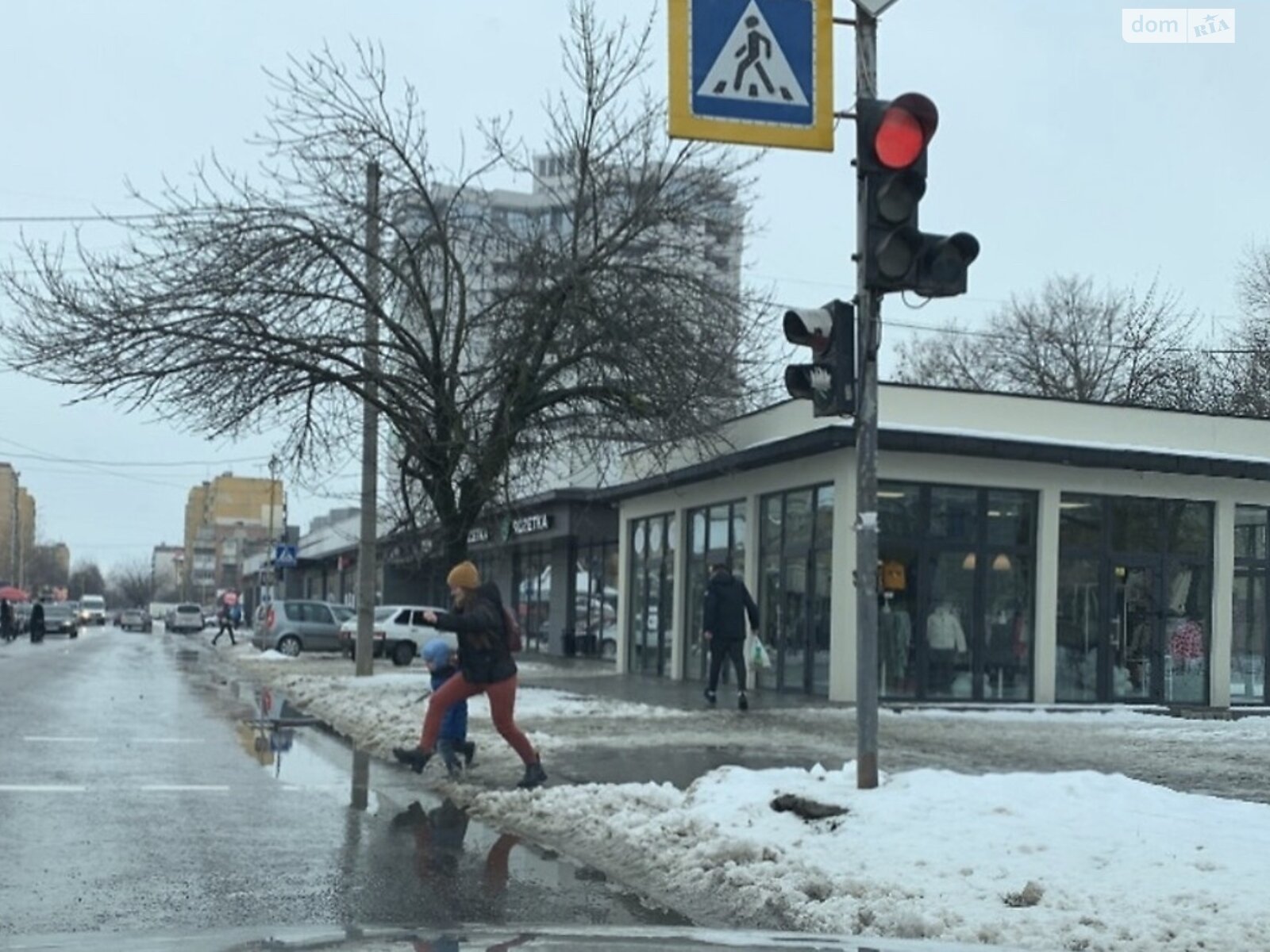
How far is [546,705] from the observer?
1998 cm

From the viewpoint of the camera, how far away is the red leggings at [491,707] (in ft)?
40.2

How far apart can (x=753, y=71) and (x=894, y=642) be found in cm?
1334

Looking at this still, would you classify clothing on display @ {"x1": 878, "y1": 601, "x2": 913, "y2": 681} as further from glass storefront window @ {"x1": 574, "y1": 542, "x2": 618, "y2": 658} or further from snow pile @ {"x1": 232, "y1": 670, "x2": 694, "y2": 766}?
glass storefront window @ {"x1": 574, "y1": 542, "x2": 618, "y2": 658}

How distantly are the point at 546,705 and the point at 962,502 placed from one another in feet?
21.9

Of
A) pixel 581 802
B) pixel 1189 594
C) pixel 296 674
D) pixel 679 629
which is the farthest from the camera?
pixel 296 674

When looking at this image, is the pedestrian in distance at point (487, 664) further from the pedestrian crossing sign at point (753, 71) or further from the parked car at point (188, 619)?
the parked car at point (188, 619)

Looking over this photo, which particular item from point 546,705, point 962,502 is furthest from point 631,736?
point 962,502

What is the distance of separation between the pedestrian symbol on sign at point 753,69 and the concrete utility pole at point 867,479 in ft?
2.05

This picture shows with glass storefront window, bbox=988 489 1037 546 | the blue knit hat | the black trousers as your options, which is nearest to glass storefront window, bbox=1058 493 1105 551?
glass storefront window, bbox=988 489 1037 546

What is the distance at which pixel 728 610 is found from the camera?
65.2 ft

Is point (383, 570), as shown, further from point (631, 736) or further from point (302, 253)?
point (631, 736)

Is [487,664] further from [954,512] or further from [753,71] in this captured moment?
[954,512]

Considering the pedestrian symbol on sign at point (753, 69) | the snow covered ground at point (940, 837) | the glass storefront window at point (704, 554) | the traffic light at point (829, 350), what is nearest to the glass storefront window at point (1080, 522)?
the glass storefront window at point (704, 554)

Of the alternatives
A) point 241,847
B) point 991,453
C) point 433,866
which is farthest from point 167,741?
point 991,453
